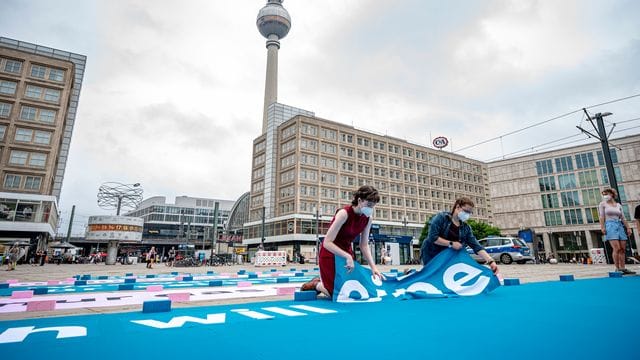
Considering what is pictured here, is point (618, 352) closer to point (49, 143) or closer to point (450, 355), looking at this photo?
point (450, 355)

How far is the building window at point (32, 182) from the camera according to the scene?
3953 cm

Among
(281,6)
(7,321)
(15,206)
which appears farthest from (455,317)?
(281,6)

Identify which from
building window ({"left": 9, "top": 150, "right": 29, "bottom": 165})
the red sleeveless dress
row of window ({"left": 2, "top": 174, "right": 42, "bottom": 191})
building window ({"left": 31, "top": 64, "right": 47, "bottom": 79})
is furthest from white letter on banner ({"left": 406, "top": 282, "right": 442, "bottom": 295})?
building window ({"left": 31, "top": 64, "right": 47, "bottom": 79})

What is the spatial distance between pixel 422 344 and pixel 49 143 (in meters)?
52.2

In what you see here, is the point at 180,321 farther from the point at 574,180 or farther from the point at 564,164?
the point at 564,164

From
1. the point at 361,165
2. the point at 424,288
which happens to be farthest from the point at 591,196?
the point at 424,288

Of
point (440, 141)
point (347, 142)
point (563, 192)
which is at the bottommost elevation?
point (563, 192)

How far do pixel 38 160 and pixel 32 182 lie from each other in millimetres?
2755

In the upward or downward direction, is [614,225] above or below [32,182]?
below

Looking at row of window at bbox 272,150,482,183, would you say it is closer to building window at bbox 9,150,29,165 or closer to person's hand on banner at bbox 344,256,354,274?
building window at bbox 9,150,29,165

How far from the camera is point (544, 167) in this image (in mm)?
60656

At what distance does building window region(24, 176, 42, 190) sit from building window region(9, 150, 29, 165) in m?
1.97

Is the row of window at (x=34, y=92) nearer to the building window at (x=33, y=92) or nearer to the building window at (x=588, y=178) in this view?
the building window at (x=33, y=92)

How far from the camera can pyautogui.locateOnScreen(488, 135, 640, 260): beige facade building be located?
53406mm
